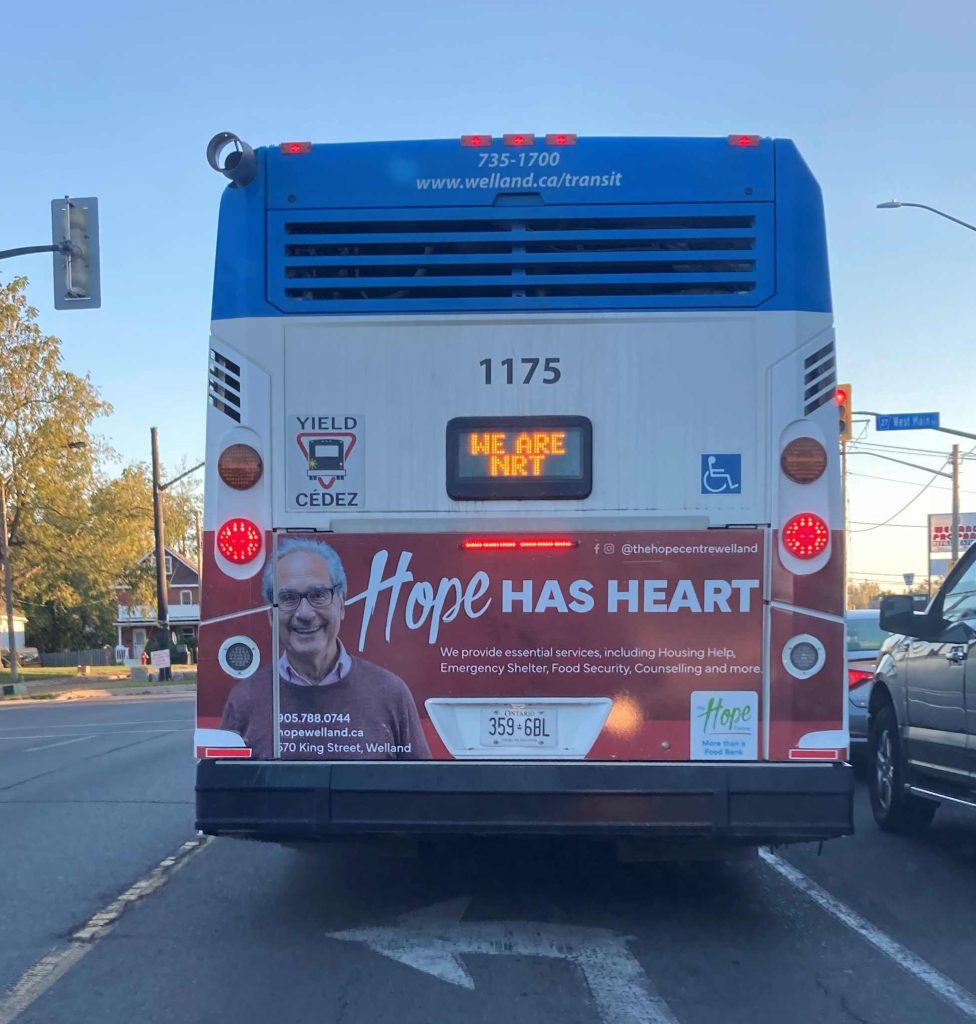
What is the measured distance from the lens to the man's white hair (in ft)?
18.1

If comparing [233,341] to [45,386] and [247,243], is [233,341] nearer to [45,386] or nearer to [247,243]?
[247,243]

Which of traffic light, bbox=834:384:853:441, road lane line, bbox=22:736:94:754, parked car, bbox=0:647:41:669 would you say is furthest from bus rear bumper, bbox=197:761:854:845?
parked car, bbox=0:647:41:669

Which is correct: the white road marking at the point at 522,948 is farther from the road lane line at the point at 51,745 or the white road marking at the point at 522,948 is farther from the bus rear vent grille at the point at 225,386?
the road lane line at the point at 51,745

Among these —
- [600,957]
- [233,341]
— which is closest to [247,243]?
[233,341]

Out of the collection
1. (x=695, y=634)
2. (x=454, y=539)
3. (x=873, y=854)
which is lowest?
(x=873, y=854)

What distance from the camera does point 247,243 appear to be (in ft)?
18.7

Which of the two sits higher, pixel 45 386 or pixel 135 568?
pixel 45 386

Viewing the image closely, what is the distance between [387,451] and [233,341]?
0.90m

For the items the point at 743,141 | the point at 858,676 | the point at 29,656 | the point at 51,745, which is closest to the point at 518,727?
the point at 743,141

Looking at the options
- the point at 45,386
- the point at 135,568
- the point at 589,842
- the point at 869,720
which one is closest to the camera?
the point at 589,842

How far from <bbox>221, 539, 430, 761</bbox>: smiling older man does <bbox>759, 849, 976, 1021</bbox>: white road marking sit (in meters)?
2.49

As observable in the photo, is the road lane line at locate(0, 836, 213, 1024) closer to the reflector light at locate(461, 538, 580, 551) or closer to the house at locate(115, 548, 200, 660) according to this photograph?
the reflector light at locate(461, 538, 580, 551)

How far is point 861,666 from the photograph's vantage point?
1067 centimetres

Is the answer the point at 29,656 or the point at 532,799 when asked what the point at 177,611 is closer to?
the point at 29,656
